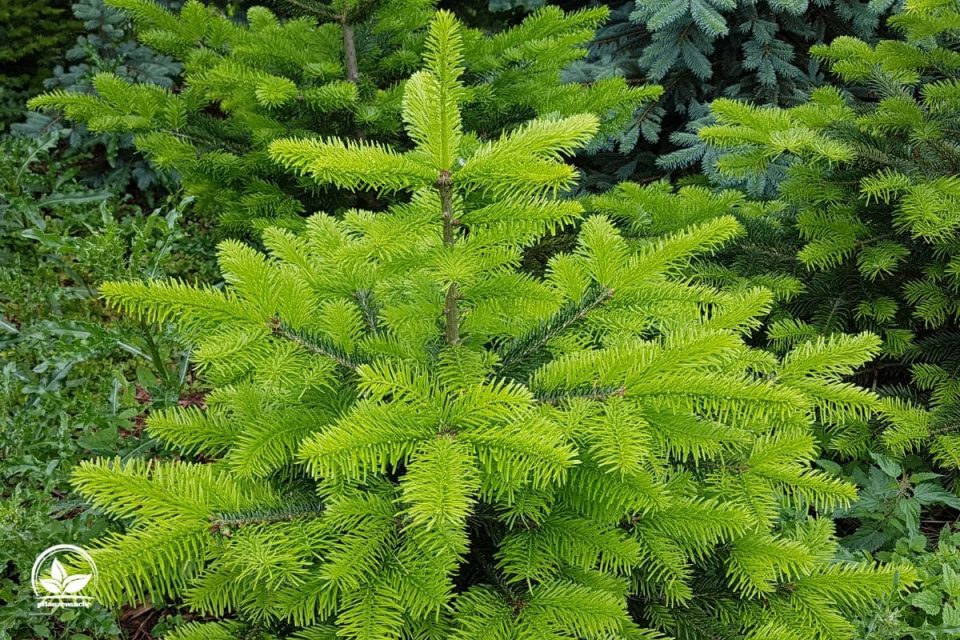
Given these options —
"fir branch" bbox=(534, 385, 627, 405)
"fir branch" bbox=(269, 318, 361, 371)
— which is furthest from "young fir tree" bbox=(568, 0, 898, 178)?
"fir branch" bbox=(269, 318, 361, 371)

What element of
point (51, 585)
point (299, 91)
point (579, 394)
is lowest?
point (51, 585)

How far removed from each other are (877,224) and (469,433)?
95.0 inches

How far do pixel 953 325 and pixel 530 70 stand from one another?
222 cm

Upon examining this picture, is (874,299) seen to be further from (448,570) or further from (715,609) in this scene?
(448,570)

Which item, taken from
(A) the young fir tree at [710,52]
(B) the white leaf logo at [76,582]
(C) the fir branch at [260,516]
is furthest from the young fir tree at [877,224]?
(B) the white leaf logo at [76,582]

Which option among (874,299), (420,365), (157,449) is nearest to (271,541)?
(420,365)

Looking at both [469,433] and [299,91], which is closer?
[469,433]

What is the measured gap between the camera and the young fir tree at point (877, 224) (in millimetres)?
2605

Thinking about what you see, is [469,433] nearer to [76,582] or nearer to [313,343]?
[313,343]

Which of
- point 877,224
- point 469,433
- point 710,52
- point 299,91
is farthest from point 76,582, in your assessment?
point 710,52

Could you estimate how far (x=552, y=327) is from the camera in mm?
1576

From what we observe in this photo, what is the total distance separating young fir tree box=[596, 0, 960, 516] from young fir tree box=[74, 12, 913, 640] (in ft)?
3.99

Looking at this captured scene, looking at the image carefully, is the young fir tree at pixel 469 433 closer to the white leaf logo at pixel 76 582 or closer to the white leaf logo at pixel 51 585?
the white leaf logo at pixel 76 582

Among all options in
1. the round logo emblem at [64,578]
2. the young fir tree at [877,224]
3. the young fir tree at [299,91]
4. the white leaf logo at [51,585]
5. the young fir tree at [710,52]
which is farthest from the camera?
the young fir tree at [710,52]
